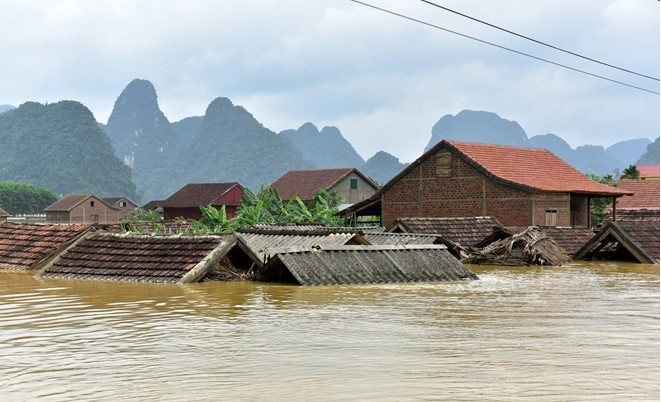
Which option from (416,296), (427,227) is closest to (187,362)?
(416,296)

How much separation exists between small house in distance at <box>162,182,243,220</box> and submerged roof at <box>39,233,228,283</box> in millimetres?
55149

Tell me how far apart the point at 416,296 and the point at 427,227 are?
11.2 meters

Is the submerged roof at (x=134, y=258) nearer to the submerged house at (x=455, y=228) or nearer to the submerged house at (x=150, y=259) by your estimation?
the submerged house at (x=150, y=259)

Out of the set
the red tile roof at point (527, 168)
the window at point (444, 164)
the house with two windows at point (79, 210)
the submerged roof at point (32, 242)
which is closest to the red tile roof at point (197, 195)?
the house with two windows at point (79, 210)

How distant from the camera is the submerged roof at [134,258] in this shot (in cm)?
1753

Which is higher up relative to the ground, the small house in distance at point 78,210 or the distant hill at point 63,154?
the distant hill at point 63,154

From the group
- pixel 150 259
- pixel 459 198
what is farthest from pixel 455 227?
pixel 150 259

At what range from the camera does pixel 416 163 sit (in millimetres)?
36750

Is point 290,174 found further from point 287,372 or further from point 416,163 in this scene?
point 287,372

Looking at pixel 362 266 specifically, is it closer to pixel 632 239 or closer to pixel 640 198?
pixel 632 239

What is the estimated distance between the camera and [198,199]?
256ft

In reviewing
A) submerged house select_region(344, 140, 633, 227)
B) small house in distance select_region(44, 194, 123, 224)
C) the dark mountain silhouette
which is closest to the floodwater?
submerged house select_region(344, 140, 633, 227)

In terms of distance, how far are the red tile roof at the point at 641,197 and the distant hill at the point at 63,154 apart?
12416 cm

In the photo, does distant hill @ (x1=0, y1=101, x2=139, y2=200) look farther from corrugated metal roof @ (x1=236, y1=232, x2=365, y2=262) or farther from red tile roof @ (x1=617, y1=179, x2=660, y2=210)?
corrugated metal roof @ (x1=236, y1=232, x2=365, y2=262)
